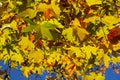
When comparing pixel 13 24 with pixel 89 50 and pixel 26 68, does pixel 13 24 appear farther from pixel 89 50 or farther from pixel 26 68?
pixel 26 68

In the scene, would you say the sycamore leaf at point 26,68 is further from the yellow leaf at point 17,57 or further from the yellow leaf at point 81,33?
the yellow leaf at point 81,33

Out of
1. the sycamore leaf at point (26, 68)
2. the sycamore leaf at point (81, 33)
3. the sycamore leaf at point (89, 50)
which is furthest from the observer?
the sycamore leaf at point (26, 68)

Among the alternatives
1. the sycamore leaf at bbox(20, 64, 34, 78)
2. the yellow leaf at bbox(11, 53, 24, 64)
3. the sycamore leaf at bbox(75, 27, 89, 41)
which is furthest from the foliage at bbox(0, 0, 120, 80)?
the sycamore leaf at bbox(20, 64, 34, 78)

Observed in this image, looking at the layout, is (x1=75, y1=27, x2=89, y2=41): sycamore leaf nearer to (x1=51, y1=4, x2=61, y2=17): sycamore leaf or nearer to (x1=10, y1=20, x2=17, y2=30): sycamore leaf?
Answer: (x1=51, y1=4, x2=61, y2=17): sycamore leaf

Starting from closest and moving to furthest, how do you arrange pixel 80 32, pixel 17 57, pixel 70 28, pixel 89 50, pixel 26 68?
1. pixel 80 32
2. pixel 70 28
3. pixel 89 50
4. pixel 17 57
5. pixel 26 68

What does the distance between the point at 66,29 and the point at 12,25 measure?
771 millimetres

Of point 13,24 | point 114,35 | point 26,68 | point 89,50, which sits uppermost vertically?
point 114,35

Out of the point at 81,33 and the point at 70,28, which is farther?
the point at 70,28

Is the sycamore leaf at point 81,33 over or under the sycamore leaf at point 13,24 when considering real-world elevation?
over

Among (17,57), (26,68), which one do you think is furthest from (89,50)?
(26,68)

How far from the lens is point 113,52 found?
6.89ft

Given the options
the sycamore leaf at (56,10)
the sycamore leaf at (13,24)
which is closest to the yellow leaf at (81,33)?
the sycamore leaf at (56,10)

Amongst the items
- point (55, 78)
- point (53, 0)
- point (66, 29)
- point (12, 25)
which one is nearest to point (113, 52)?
point (66, 29)

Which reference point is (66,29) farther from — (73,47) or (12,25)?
(12,25)
